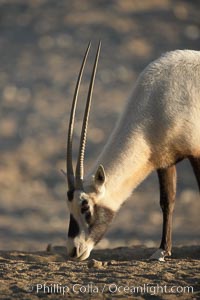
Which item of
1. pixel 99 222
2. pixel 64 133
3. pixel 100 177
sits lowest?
pixel 99 222

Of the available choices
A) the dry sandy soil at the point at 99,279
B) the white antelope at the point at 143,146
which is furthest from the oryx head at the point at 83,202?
the dry sandy soil at the point at 99,279

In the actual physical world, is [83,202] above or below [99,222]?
above

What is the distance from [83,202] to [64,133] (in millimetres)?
14216

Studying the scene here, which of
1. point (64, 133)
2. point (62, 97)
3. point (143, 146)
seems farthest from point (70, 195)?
point (62, 97)

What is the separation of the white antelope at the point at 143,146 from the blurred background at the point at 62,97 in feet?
23.4

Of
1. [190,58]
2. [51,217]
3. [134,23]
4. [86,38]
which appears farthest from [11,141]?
[190,58]

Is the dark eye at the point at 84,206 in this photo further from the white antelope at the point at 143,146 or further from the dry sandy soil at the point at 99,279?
the dry sandy soil at the point at 99,279

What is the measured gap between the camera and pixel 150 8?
3356 cm

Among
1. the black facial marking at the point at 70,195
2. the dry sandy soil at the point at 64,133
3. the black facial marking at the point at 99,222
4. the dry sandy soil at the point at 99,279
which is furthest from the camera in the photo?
the black facial marking at the point at 99,222

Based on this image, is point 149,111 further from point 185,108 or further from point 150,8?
point 150,8

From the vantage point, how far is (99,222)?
30.2 feet

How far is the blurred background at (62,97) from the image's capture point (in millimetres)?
19203

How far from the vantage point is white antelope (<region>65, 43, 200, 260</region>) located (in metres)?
9.09

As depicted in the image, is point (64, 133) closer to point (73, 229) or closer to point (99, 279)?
point (73, 229)
